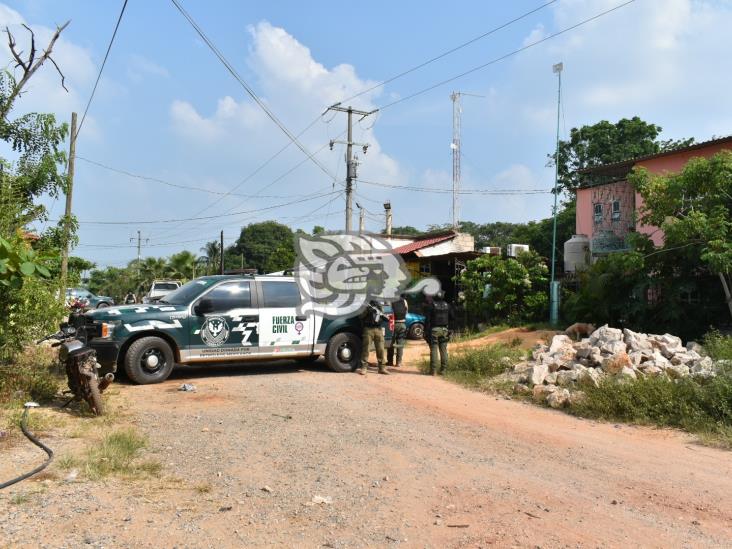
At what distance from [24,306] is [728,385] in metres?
8.52

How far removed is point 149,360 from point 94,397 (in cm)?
235

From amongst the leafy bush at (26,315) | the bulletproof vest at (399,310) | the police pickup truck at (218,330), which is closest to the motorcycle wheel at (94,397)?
the leafy bush at (26,315)

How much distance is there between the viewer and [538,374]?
9.32 meters

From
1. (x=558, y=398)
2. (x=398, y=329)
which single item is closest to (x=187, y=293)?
(x=398, y=329)

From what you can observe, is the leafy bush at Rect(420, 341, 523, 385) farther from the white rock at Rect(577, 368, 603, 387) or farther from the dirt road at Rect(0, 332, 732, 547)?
the dirt road at Rect(0, 332, 732, 547)

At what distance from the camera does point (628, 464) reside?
5.62m

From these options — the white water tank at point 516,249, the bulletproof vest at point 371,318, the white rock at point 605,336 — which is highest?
the white water tank at point 516,249

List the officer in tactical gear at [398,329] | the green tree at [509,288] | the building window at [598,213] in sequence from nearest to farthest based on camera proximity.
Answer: the officer in tactical gear at [398,329] < the green tree at [509,288] < the building window at [598,213]

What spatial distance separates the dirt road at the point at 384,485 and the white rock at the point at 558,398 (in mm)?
452

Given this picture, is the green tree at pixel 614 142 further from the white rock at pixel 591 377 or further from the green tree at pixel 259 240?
the green tree at pixel 259 240

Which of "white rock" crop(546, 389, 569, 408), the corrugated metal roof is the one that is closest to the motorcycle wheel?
"white rock" crop(546, 389, 569, 408)

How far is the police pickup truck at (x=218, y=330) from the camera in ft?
28.9

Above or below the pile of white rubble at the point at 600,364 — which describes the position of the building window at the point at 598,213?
above

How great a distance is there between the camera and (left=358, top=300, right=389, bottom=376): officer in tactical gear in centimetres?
1086
